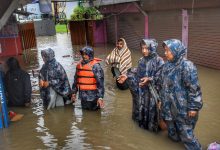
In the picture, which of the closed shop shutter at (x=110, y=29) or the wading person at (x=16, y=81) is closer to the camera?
the wading person at (x=16, y=81)

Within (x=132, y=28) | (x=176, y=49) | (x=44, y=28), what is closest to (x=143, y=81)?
(x=176, y=49)

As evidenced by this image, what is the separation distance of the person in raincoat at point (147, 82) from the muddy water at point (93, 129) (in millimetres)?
257

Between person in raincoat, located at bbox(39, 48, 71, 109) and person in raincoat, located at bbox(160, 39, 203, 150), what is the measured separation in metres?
2.86

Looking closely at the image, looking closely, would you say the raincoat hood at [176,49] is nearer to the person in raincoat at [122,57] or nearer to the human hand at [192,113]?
the human hand at [192,113]

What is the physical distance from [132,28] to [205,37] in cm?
676

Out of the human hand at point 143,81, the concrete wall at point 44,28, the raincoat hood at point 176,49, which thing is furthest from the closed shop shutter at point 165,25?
the concrete wall at point 44,28

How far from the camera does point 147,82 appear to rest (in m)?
5.58

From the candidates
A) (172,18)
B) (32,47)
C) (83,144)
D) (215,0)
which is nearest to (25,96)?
(83,144)

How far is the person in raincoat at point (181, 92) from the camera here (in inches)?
181

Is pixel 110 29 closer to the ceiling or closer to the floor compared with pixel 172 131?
closer to the ceiling

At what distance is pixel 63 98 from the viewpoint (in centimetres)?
748

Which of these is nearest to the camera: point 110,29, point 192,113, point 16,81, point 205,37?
point 192,113

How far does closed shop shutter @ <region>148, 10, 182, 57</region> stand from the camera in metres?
Answer: 12.8

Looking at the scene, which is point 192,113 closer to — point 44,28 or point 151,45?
point 151,45
